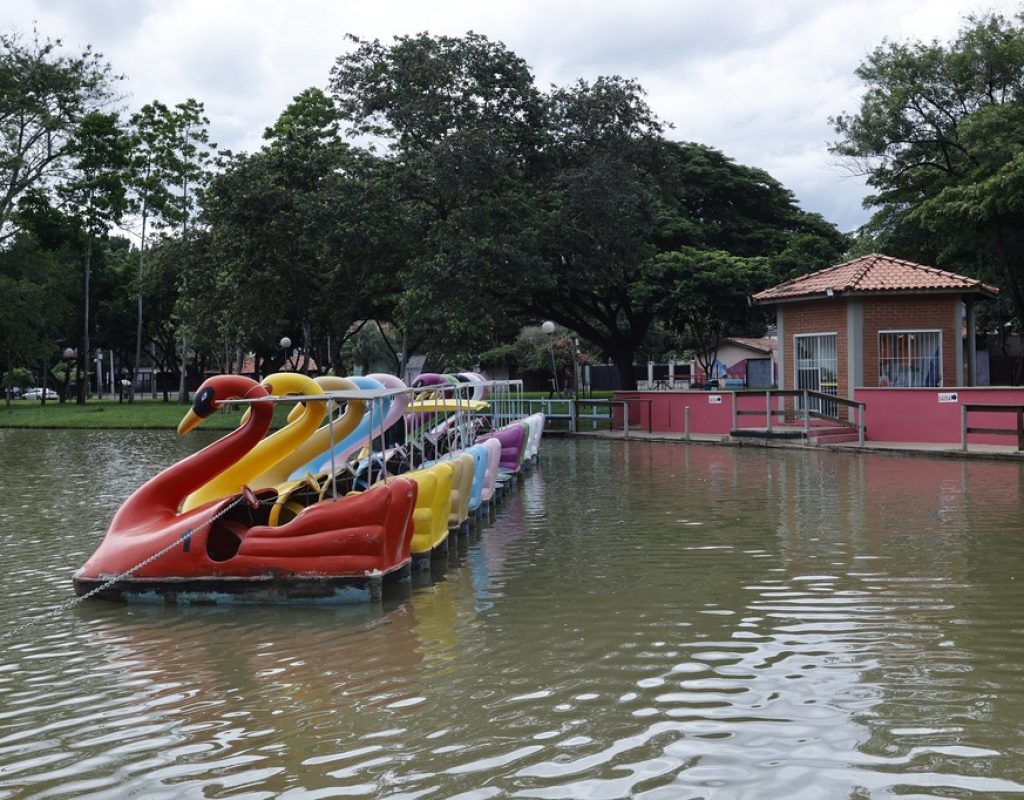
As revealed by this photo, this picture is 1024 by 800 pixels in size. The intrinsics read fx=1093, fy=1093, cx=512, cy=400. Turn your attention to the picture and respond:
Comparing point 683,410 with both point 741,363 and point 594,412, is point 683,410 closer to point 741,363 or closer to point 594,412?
point 594,412

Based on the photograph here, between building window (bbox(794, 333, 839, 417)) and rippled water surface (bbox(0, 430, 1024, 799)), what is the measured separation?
1485 cm

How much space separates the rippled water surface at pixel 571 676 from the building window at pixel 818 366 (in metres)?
14.9

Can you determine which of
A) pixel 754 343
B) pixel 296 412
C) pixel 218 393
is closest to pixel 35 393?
pixel 754 343

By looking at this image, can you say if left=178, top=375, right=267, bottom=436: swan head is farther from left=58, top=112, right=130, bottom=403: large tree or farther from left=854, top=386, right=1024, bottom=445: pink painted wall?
left=58, top=112, right=130, bottom=403: large tree

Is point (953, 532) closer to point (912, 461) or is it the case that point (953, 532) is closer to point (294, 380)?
point (294, 380)

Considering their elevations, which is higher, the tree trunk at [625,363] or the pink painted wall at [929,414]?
the tree trunk at [625,363]

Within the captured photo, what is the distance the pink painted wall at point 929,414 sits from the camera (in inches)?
907

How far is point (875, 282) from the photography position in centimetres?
2703

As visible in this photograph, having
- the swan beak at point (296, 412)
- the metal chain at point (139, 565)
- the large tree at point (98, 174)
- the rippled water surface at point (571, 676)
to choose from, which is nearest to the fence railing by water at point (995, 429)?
the rippled water surface at point (571, 676)

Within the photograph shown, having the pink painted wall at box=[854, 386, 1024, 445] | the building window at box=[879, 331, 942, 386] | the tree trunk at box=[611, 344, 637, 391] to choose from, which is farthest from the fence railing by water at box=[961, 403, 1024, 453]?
the tree trunk at box=[611, 344, 637, 391]

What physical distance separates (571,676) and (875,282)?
2252 centimetres

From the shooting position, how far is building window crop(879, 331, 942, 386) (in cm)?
2709

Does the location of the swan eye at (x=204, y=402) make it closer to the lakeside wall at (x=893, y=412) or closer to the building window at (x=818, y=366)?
the lakeside wall at (x=893, y=412)

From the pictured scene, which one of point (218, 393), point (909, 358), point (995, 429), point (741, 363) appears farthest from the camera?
point (741, 363)
